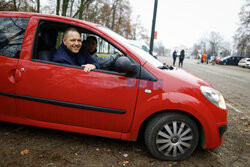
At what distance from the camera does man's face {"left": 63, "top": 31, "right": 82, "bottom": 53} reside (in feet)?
8.12

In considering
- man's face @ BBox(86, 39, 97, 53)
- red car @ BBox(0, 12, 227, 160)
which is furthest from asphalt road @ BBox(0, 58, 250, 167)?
man's face @ BBox(86, 39, 97, 53)

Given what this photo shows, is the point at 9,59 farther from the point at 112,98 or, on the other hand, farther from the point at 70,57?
the point at 112,98

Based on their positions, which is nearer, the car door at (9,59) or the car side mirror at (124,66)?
the car side mirror at (124,66)

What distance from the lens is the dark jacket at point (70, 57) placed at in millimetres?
2371

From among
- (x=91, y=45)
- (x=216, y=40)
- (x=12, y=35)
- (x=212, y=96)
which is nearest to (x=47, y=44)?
(x=12, y=35)

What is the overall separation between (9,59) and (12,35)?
346mm

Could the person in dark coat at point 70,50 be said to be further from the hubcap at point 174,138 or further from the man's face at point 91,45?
the hubcap at point 174,138

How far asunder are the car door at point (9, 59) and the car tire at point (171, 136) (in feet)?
5.91

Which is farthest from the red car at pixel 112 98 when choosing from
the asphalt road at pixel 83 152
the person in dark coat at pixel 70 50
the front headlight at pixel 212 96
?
the asphalt road at pixel 83 152

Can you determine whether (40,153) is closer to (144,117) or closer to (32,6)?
(144,117)

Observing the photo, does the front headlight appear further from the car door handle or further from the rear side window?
the rear side window

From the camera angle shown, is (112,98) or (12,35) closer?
(112,98)

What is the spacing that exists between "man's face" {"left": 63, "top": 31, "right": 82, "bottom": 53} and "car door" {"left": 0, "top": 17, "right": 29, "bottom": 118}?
1.85 feet

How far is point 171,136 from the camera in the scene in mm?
2230
